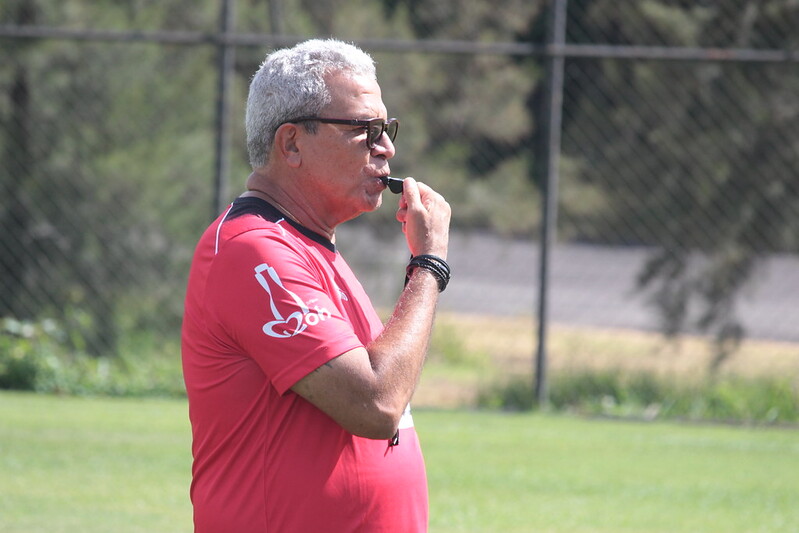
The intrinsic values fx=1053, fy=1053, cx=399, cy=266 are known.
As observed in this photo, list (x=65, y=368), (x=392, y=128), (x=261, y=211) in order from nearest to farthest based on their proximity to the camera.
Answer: (x=261, y=211) → (x=392, y=128) → (x=65, y=368)

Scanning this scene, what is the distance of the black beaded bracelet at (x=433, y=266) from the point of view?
252 cm

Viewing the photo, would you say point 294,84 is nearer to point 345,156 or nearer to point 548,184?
point 345,156

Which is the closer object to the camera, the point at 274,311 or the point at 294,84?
the point at 274,311

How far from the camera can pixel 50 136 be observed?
34.2ft

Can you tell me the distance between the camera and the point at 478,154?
37.0 feet

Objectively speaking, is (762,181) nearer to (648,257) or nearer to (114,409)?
(648,257)

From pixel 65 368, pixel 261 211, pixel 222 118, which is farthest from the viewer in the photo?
pixel 65 368

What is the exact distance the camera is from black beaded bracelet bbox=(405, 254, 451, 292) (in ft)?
Answer: 8.25

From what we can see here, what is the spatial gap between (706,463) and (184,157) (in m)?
6.08

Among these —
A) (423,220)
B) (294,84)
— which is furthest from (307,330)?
(294,84)

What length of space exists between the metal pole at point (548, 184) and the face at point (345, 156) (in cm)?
658

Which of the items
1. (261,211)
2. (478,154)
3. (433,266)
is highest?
(261,211)

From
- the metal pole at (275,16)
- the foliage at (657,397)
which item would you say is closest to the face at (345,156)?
the foliage at (657,397)

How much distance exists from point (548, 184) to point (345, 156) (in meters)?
6.70
